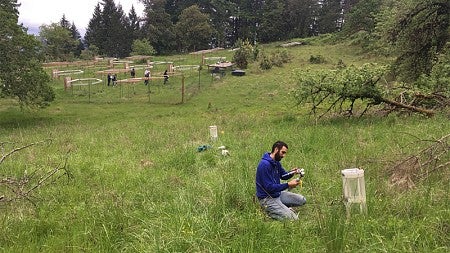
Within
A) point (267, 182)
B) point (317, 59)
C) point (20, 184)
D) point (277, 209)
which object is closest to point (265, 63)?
point (317, 59)

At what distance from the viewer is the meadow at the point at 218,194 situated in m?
4.69

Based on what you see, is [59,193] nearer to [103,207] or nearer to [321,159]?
[103,207]

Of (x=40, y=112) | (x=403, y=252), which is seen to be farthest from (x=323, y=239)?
(x=40, y=112)

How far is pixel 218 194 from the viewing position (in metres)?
6.10

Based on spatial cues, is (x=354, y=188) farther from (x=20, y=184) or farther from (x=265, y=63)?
(x=265, y=63)

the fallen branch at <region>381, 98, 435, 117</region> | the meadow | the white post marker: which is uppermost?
the white post marker

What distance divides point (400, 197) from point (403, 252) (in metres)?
1.80

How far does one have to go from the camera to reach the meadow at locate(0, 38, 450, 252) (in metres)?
4.69

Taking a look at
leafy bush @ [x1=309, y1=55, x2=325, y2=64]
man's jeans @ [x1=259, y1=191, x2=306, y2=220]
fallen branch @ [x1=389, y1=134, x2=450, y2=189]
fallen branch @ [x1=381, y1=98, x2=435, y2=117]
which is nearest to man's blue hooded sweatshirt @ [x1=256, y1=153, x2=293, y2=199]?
man's jeans @ [x1=259, y1=191, x2=306, y2=220]

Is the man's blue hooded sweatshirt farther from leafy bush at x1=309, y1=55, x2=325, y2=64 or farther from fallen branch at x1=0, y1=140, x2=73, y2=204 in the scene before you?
leafy bush at x1=309, y1=55, x2=325, y2=64

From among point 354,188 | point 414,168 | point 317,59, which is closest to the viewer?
point 354,188

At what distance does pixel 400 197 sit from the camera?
580 centimetres

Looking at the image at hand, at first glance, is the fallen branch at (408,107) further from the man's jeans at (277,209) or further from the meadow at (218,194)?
the man's jeans at (277,209)

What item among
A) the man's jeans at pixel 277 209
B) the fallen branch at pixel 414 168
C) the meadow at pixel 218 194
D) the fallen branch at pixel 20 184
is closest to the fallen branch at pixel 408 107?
the meadow at pixel 218 194
